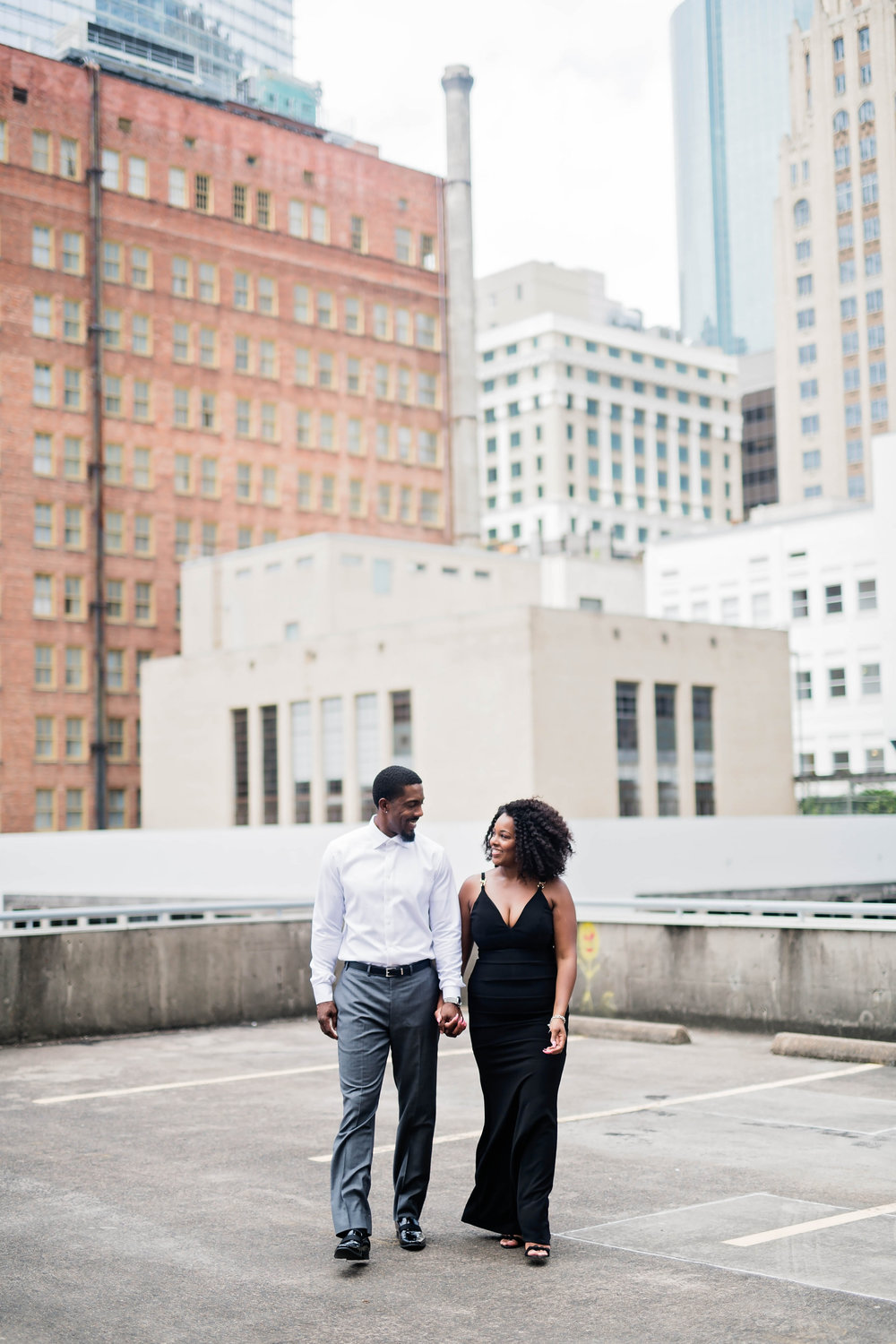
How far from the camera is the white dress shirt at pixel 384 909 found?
21.4 ft

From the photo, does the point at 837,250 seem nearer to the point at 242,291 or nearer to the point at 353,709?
the point at 242,291

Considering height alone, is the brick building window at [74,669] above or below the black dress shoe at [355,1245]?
above

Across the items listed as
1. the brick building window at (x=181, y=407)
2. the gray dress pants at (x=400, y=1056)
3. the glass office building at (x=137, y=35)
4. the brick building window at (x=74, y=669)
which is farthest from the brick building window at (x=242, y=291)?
the gray dress pants at (x=400, y=1056)

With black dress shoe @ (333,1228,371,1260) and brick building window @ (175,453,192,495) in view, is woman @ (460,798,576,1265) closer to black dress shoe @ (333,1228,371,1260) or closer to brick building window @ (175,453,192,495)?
black dress shoe @ (333,1228,371,1260)

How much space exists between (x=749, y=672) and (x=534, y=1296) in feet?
164

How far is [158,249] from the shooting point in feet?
223

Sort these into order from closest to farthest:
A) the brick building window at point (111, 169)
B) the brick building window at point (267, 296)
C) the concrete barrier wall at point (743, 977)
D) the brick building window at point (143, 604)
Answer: the concrete barrier wall at point (743, 977)
the brick building window at point (143, 604)
the brick building window at point (111, 169)
the brick building window at point (267, 296)

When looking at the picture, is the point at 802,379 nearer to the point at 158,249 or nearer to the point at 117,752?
the point at 158,249

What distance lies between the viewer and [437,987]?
6.61m

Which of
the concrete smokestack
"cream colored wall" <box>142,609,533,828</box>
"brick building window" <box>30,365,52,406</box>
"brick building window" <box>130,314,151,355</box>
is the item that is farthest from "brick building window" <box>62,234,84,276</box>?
the concrete smokestack

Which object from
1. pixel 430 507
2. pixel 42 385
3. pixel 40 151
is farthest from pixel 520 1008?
pixel 430 507

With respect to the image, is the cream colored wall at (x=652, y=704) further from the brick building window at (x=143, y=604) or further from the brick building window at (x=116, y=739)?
the brick building window at (x=143, y=604)

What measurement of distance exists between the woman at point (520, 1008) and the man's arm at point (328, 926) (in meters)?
0.57

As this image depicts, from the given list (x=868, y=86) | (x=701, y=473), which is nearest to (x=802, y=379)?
(x=868, y=86)
